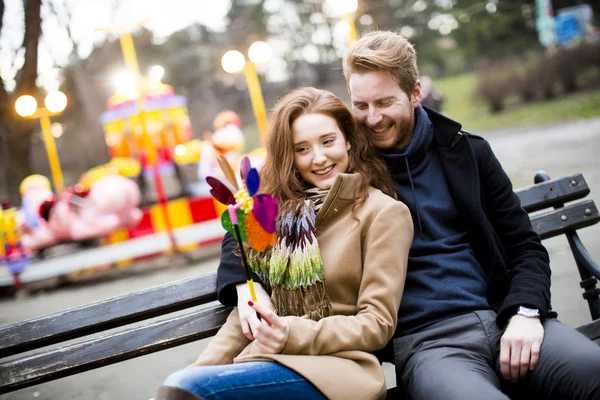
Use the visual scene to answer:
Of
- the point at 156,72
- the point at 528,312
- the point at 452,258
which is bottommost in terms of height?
the point at 528,312

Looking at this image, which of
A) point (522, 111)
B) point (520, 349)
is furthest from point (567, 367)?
point (522, 111)

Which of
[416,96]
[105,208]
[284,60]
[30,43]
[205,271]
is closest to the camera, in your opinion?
[416,96]

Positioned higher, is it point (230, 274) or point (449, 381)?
point (230, 274)

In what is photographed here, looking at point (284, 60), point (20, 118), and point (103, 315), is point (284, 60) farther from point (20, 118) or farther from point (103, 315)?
point (103, 315)

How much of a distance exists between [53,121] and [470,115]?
15.0 metres

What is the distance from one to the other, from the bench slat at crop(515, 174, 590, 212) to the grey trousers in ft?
2.82

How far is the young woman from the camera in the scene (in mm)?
2037

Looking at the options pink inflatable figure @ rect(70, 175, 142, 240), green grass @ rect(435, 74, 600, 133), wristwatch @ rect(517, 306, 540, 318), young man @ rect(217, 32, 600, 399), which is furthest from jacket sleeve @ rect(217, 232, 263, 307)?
green grass @ rect(435, 74, 600, 133)

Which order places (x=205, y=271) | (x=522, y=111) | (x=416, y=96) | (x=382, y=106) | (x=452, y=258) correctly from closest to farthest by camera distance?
(x=452, y=258)
(x=382, y=106)
(x=416, y=96)
(x=205, y=271)
(x=522, y=111)

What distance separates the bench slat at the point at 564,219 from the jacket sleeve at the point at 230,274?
148cm

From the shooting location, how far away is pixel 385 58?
244cm

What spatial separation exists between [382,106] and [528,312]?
0.98m

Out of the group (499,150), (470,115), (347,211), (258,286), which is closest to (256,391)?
(258,286)

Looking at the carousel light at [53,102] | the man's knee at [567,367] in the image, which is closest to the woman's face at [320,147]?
the man's knee at [567,367]
